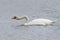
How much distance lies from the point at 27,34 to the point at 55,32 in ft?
3.12

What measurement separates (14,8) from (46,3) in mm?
2119

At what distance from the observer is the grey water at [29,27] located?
1500 centimetres

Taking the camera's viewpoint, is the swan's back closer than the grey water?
No

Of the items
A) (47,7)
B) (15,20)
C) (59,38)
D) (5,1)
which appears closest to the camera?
(59,38)

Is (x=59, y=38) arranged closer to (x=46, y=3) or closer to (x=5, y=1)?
(x=46, y=3)

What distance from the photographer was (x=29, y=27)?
16.6m

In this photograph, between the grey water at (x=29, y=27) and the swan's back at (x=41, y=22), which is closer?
the grey water at (x=29, y=27)

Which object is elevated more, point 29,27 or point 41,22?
point 41,22

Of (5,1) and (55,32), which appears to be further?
(5,1)

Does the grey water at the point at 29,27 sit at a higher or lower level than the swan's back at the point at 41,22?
lower

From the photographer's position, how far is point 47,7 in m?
22.1

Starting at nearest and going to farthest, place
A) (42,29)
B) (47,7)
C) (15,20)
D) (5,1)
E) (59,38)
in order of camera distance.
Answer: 1. (59,38)
2. (42,29)
3. (15,20)
4. (47,7)
5. (5,1)

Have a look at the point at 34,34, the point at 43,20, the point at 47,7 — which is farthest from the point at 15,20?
the point at 47,7

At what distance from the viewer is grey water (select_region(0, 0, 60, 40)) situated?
15.0m
